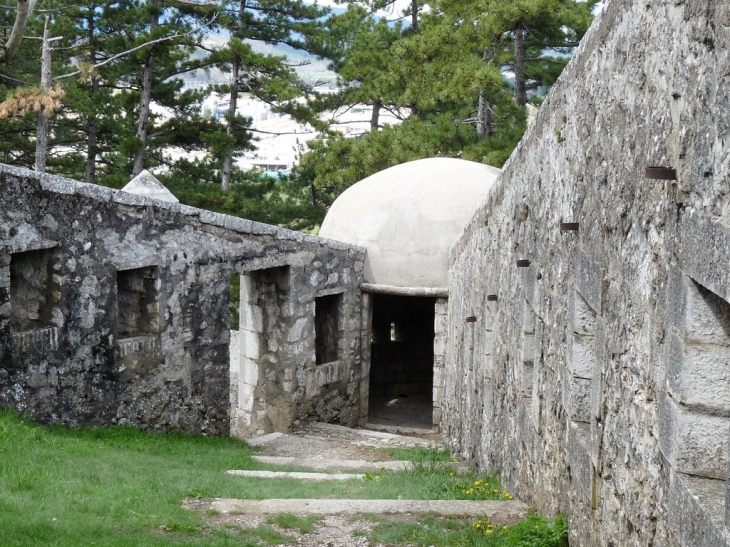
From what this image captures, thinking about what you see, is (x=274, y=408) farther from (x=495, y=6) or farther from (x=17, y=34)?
(x=495, y=6)

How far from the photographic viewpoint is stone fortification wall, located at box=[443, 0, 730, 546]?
7.91 feet

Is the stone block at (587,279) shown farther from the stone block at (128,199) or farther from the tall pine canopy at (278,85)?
the tall pine canopy at (278,85)

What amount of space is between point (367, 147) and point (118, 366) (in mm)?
13570

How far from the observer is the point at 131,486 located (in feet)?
19.9

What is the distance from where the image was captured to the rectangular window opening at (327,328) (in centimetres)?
1306

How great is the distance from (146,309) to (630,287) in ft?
23.2

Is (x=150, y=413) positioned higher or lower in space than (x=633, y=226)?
lower

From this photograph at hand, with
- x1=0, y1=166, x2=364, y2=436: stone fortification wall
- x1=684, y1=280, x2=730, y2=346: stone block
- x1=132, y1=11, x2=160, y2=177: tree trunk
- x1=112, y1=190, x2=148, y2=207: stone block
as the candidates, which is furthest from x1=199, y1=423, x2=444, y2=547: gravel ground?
x1=132, y1=11, x2=160, y2=177: tree trunk

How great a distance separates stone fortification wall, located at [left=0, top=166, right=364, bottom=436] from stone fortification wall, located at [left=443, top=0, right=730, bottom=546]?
4.46 metres

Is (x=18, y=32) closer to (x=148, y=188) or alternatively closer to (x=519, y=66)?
(x=148, y=188)

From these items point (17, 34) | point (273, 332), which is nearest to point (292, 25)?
point (273, 332)

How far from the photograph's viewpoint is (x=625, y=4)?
129 inches

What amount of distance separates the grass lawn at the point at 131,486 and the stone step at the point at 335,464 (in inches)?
9.5

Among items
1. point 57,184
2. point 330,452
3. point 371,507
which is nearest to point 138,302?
point 57,184
